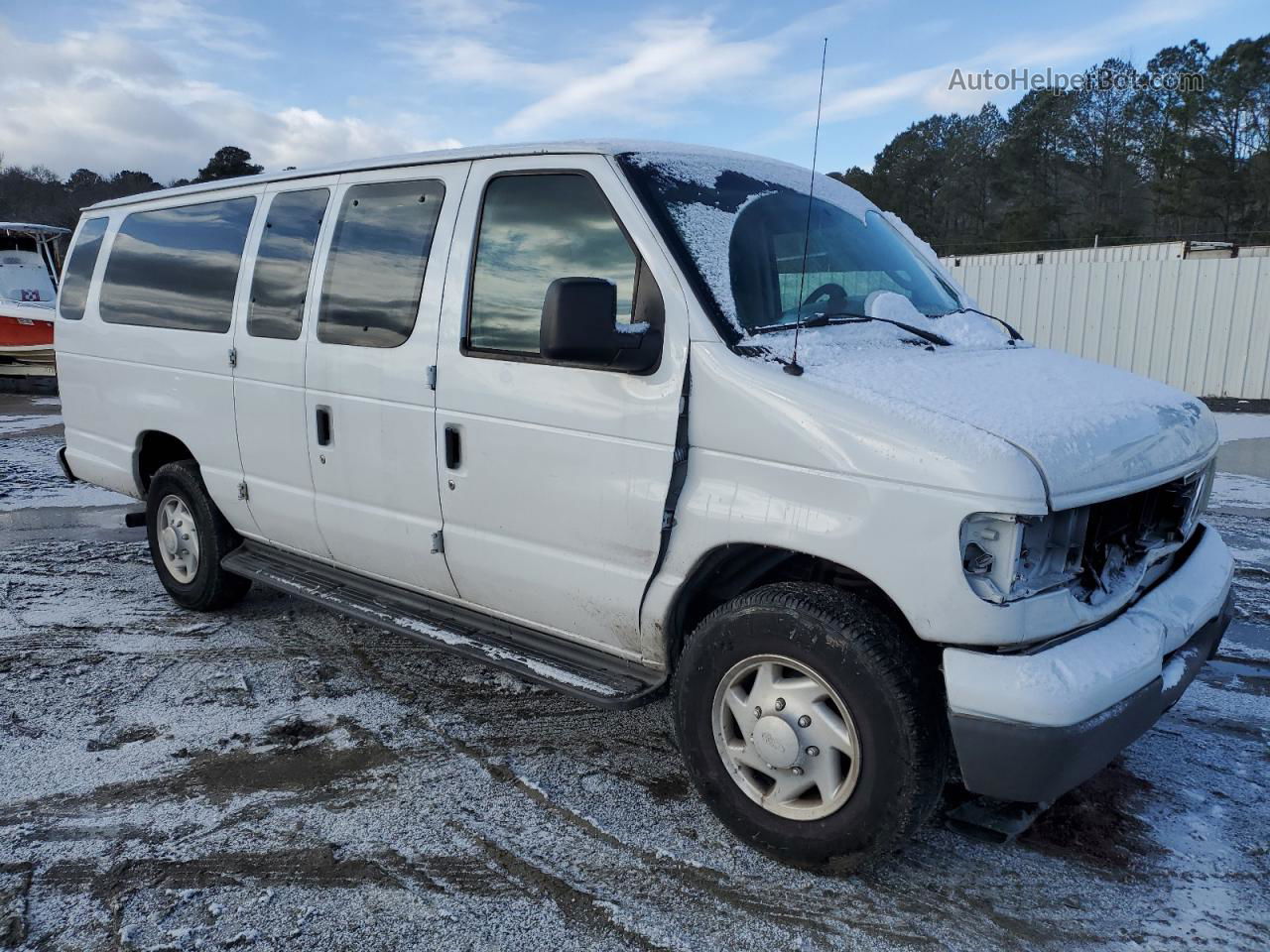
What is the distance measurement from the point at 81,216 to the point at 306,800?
4.23 meters

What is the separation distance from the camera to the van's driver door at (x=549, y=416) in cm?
315

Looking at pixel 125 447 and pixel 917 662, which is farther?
pixel 125 447

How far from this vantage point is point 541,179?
11.5 feet

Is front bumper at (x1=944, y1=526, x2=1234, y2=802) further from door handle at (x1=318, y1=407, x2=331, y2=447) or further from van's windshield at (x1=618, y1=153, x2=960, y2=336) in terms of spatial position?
door handle at (x1=318, y1=407, x2=331, y2=447)

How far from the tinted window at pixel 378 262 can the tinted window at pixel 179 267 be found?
827 millimetres

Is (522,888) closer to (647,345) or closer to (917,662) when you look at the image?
(917,662)

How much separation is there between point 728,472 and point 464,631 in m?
1.42

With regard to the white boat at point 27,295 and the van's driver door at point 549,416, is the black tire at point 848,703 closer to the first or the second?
the van's driver door at point 549,416

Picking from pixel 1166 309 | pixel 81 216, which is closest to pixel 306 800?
pixel 81 216

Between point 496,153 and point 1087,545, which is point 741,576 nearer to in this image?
point 1087,545

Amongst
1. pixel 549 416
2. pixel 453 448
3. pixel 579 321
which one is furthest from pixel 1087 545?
pixel 453 448

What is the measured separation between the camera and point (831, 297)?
138 inches

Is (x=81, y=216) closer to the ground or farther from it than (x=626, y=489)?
farther from it

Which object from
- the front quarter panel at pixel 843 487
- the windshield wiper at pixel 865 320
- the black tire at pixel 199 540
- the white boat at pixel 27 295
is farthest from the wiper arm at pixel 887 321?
the white boat at pixel 27 295
